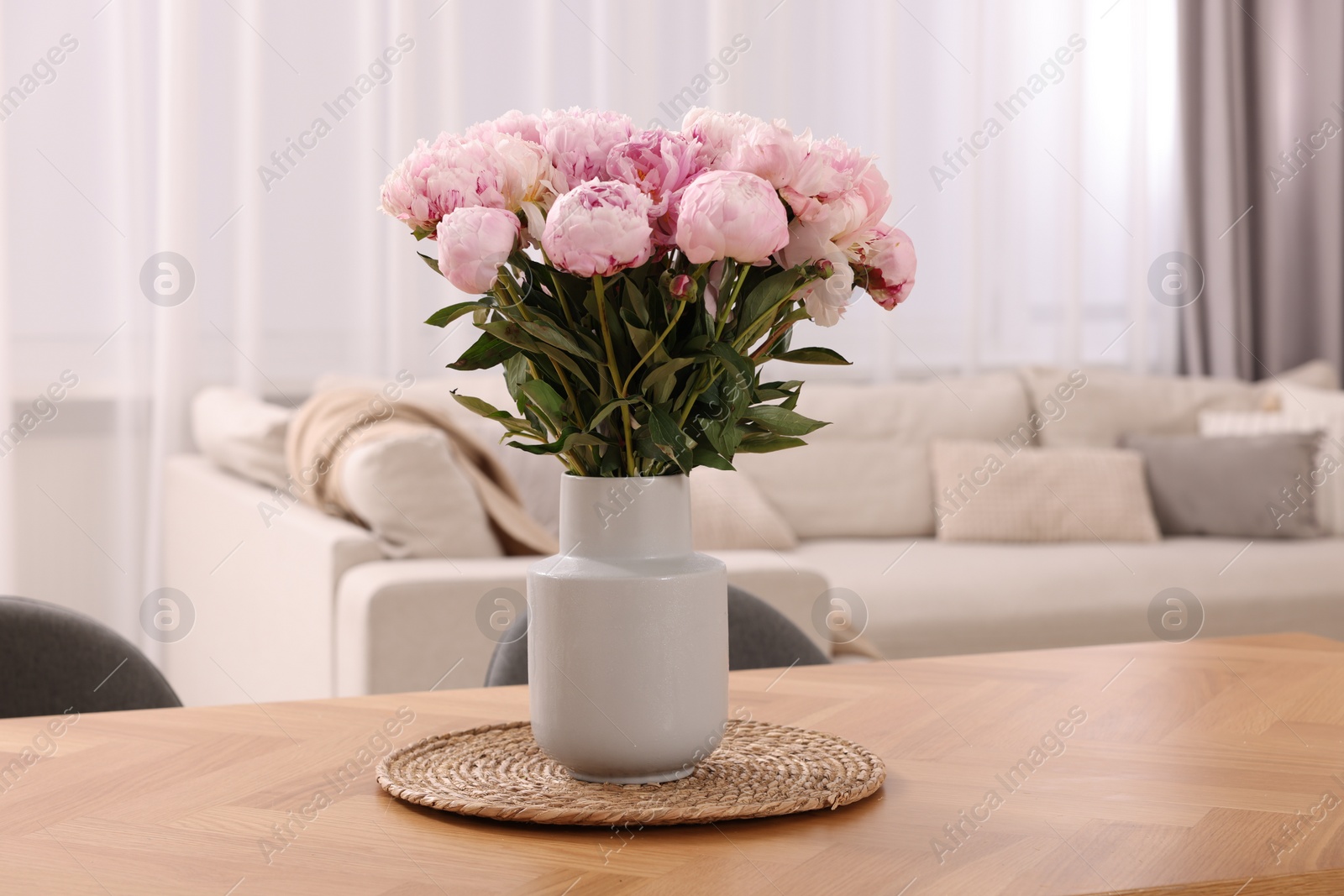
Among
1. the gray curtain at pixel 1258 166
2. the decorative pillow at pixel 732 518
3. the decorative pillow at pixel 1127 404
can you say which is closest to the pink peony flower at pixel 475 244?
the decorative pillow at pixel 732 518

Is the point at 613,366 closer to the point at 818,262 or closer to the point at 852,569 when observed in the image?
the point at 818,262

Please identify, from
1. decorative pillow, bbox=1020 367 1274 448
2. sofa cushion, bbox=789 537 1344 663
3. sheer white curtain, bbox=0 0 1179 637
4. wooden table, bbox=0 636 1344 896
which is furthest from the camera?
decorative pillow, bbox=1020 367 1274 448

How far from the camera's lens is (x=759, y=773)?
0.99m

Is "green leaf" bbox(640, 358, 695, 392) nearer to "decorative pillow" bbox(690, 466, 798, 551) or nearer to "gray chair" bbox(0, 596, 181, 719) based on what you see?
"gray chair" bbox(0, 596, 181, 719)

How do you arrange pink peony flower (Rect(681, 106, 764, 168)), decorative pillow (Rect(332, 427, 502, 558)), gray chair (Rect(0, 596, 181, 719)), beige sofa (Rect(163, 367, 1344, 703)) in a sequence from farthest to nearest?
decorative pillow (Rect(332, 427, 502, 558)), beige sofa (Rect(163, 367, 1344, 703)), gray chair (Rect(0, 596, 181, 719)), pink peony flower (Rect(681, 106, 764, 168))

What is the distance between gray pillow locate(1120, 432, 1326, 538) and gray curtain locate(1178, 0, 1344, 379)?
980mm

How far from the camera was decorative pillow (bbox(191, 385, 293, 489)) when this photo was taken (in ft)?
9.40

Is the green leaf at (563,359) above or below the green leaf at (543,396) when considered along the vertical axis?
above

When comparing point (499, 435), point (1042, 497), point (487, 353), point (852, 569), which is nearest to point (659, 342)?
point (487, 353)

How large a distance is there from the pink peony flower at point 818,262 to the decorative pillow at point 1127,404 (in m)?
3.14

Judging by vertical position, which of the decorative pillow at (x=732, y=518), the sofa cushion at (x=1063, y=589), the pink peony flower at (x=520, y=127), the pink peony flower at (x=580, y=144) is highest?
the pink peony flower at (x=520, y=127)

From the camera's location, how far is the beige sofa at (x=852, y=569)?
220 centimetres

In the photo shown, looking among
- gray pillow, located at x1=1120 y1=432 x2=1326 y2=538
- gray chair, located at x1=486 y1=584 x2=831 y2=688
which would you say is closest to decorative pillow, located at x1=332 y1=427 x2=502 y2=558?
gray chair, located at x1=486 y1=584 x2=831 y2=688

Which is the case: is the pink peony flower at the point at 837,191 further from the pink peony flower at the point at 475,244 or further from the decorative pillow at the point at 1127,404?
the decorative pillow at the point at 1127,404
